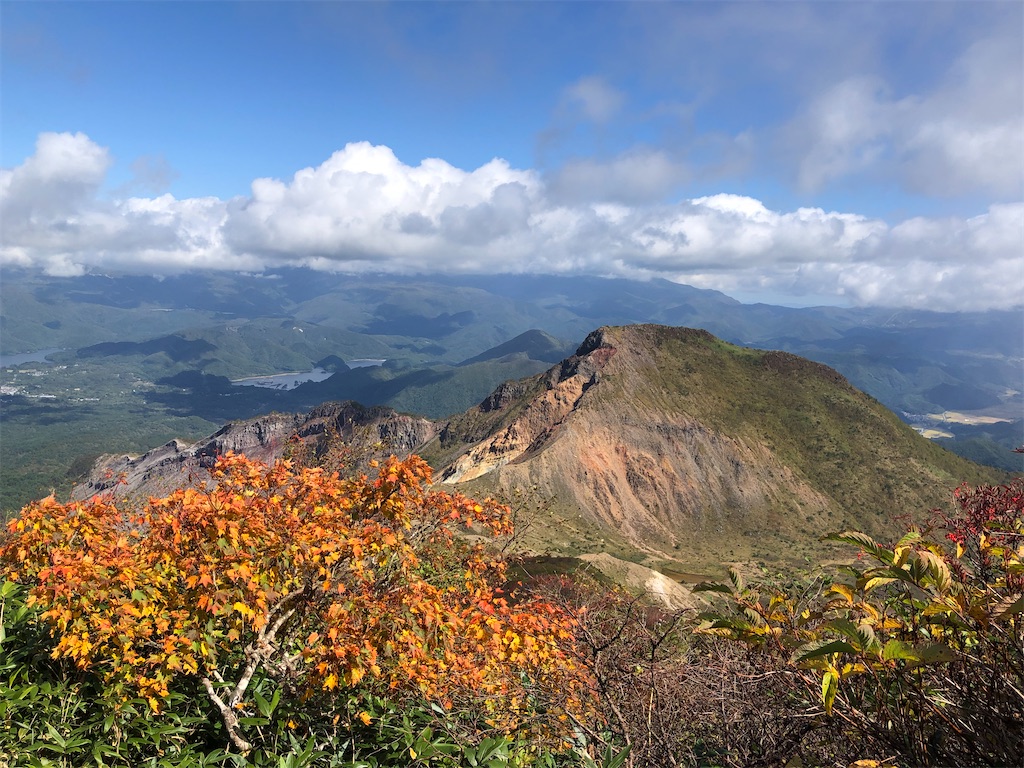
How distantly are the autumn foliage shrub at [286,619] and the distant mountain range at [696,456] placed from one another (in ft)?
188

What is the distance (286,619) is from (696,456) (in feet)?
283

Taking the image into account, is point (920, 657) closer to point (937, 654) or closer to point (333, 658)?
point (937, 654)

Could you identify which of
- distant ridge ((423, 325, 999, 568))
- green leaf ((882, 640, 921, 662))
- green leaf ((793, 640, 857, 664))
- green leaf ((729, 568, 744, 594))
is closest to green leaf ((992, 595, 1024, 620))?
green leaf ((882, 640, 921, 662))

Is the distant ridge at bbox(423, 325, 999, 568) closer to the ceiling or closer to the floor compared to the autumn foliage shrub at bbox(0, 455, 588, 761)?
closer to the floor

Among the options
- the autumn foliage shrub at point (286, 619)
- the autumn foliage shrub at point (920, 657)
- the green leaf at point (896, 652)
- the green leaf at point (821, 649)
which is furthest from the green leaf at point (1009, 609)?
the autumn foliage shrub at point (286, 619)

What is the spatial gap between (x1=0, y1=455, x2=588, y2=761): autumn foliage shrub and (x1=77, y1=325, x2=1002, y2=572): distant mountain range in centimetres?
5735

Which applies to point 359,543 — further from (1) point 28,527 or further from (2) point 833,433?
(2) point 833,433

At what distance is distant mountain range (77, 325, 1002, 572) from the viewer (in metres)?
76.2

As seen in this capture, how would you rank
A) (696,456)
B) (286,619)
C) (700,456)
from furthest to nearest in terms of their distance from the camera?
(696,456) < (700,456) < (286,619)

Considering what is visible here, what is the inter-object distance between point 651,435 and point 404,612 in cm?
8491

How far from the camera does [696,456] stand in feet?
283

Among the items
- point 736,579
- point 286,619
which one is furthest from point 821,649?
point 286,619

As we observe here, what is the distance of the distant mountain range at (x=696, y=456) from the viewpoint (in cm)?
7625

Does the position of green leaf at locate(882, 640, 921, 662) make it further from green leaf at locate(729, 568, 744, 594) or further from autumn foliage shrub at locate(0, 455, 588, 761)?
autumn foliage shrub at locate(0, 455, 588, 761)
